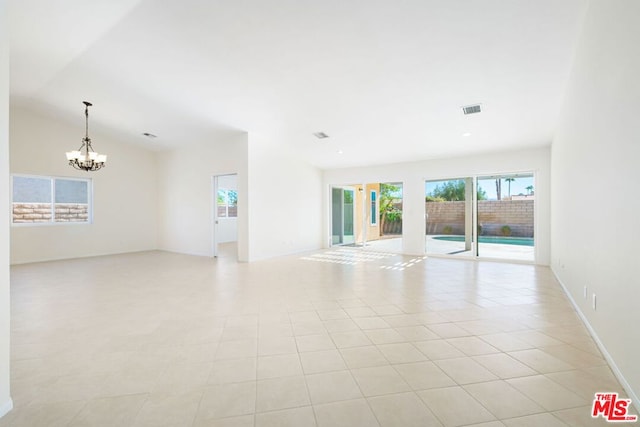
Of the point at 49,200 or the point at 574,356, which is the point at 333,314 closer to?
the point at 574,356

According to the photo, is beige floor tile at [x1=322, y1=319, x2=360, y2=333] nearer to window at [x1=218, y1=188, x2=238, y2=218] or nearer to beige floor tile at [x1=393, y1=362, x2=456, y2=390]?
beige floor tile at [x1=393, y1=362, x2=456, y2=390]

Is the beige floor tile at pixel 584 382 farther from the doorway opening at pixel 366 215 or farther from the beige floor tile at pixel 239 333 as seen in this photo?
the doorway opening at pixel 366 215

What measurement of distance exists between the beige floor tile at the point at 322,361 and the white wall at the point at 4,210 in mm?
1703

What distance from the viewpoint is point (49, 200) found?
22.6 feet

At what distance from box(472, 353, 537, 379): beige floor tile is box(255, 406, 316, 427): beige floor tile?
133cm

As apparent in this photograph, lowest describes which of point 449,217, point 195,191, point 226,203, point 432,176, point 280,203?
point 449,217

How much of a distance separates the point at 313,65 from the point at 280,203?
160 inches

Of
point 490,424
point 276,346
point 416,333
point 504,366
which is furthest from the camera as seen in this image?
point 416,333

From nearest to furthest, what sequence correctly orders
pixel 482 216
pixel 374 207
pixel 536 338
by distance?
pixel 536 338 < pixel 482 216 < pixel 374 207

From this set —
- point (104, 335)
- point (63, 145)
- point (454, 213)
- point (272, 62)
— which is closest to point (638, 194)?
point (272, 62)

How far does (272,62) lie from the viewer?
3.83m

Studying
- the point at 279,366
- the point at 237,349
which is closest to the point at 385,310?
the point at 279,366

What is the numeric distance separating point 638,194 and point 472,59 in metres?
2.51

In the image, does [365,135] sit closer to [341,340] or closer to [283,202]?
[283,202]
